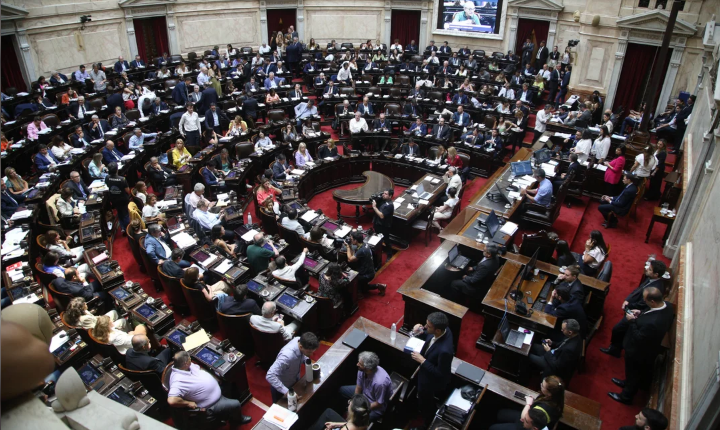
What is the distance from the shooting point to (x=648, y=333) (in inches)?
248

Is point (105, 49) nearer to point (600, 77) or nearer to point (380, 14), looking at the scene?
point (380, 14)

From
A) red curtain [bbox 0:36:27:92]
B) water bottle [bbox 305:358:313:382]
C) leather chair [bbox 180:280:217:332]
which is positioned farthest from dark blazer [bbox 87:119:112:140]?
water bottle [bbox 305:358:313:382]

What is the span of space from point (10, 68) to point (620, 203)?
18668 mm

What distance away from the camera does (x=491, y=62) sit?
2092 centimetres

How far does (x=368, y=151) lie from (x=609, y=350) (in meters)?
8.42

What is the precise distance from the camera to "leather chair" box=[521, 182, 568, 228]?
10359 millimetres

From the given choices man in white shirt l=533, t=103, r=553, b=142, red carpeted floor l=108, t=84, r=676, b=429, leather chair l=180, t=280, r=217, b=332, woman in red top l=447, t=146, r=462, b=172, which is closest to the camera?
red carpeted floor l=108, t=84, r=676, b=429

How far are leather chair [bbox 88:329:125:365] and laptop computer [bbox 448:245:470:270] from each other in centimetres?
550

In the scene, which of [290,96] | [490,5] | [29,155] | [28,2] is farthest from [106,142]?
[490,5]

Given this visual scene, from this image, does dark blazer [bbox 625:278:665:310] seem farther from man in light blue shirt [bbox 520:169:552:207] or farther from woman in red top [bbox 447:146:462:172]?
woman in red top [bbox 447:146:462:172]

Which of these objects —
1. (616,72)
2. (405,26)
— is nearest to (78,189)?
(616,72)

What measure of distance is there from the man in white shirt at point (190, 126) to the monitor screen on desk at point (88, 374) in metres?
8.40

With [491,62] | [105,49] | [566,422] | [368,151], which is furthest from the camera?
[491,62]

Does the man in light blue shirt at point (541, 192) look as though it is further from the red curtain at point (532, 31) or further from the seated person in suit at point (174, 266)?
the red curtain at point (532, 31)
